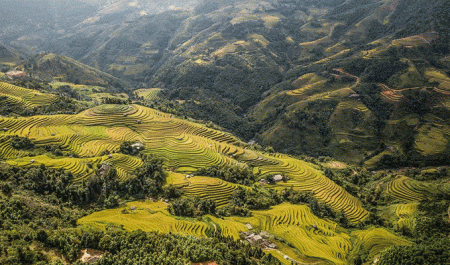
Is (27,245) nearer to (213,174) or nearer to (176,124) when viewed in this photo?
(213,174)

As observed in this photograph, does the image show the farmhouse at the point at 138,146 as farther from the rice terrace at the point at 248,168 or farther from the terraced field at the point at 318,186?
the terraced field at the point at 318,186

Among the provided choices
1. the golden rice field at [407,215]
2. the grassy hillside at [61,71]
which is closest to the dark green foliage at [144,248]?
the golden rice field at [407,215]

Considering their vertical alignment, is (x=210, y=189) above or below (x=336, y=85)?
below

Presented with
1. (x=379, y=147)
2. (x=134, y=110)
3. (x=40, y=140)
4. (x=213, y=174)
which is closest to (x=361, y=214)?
(x=213, y=174)

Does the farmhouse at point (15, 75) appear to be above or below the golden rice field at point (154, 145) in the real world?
above

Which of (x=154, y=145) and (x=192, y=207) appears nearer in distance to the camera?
(x=192, y=207)

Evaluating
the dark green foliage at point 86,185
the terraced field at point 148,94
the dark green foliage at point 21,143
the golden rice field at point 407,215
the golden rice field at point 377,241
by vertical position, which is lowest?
the golden rice field at point 407,215

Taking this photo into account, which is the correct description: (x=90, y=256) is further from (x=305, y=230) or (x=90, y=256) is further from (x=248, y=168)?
(x=248, y=168)

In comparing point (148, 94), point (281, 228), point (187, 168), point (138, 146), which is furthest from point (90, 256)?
point (148, 94)
